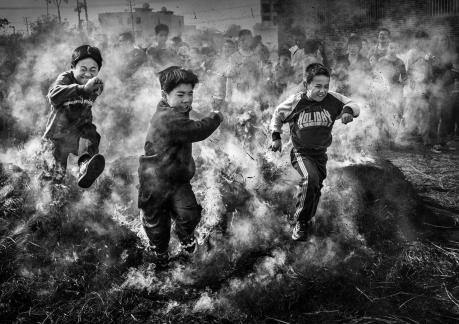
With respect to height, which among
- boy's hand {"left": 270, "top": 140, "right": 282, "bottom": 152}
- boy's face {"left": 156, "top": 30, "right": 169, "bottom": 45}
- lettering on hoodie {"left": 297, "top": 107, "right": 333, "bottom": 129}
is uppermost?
boy's face {"left": 156, "top": 30, "right": 169, "bottom": 45}

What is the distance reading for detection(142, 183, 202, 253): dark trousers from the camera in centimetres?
393

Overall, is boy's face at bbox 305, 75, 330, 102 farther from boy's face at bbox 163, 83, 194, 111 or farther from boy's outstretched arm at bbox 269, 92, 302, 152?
boy's face at bbox 163, 83, 194, 111

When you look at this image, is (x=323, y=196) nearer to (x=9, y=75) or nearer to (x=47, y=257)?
(x=47, y=257)

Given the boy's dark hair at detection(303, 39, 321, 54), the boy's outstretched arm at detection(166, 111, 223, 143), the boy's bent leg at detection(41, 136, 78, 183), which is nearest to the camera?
the boy's outstretched arm at detection(166, 111, 223, 143)

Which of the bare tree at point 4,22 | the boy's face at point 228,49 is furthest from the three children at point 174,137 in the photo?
the boy's face at point 228,49

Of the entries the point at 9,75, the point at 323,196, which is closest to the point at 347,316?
the point at 323,196

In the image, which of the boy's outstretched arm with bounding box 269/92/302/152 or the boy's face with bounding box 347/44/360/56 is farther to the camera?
the boy's face with bounding box 347/44/360/56

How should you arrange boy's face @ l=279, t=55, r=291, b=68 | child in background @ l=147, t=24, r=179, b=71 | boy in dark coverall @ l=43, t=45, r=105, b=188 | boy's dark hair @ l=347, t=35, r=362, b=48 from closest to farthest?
boy in dark coverall @ l=43, t=45, r=105, b=188 → child in background @ l=147, t=24, r=179, b=71 → boy's face @ l=279, t=55, r=291, b=68 → boy's dark hair @ l=347, t=35, r=362, b=48

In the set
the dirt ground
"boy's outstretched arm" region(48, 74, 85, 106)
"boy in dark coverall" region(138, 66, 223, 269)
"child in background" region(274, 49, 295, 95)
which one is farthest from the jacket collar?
"child in background" region(274, 49, 295, 95)

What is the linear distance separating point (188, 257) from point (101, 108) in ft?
12.8

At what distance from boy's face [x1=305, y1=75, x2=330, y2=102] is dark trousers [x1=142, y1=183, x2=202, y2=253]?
69.0 inches

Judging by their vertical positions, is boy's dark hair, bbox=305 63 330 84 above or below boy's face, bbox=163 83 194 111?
above

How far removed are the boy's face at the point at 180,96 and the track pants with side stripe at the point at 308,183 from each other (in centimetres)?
149

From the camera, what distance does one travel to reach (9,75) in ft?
26.2
